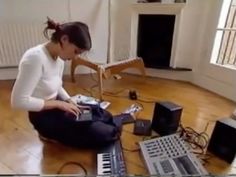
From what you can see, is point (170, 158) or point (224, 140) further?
point (224, 140)

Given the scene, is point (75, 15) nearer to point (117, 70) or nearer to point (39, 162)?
point (117, 70)

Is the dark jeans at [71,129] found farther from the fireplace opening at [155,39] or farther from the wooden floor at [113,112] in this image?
the fireplace opening at [155,39]

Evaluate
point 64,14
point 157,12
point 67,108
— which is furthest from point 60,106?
point 157,12

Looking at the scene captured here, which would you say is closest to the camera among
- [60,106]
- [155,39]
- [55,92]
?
[60,106]

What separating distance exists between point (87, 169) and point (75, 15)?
216cm

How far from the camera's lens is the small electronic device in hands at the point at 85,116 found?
1.35m

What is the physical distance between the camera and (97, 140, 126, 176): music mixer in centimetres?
110

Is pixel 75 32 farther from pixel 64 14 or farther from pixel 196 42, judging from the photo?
pixel 196 42

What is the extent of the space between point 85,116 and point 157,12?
193 cm

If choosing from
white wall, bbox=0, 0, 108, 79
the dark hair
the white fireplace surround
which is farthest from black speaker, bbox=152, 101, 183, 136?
white wall, bbox=0, 0, 108, 79

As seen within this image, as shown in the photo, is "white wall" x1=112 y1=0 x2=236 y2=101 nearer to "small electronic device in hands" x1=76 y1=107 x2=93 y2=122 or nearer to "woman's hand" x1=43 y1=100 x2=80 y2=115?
"small electronic device in hands" x1=76 y1=107 x2=93 y2=122

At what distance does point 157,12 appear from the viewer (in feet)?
9.13

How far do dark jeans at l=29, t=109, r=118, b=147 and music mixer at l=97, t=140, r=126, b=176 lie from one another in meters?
0.08

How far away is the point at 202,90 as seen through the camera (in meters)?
2.64
